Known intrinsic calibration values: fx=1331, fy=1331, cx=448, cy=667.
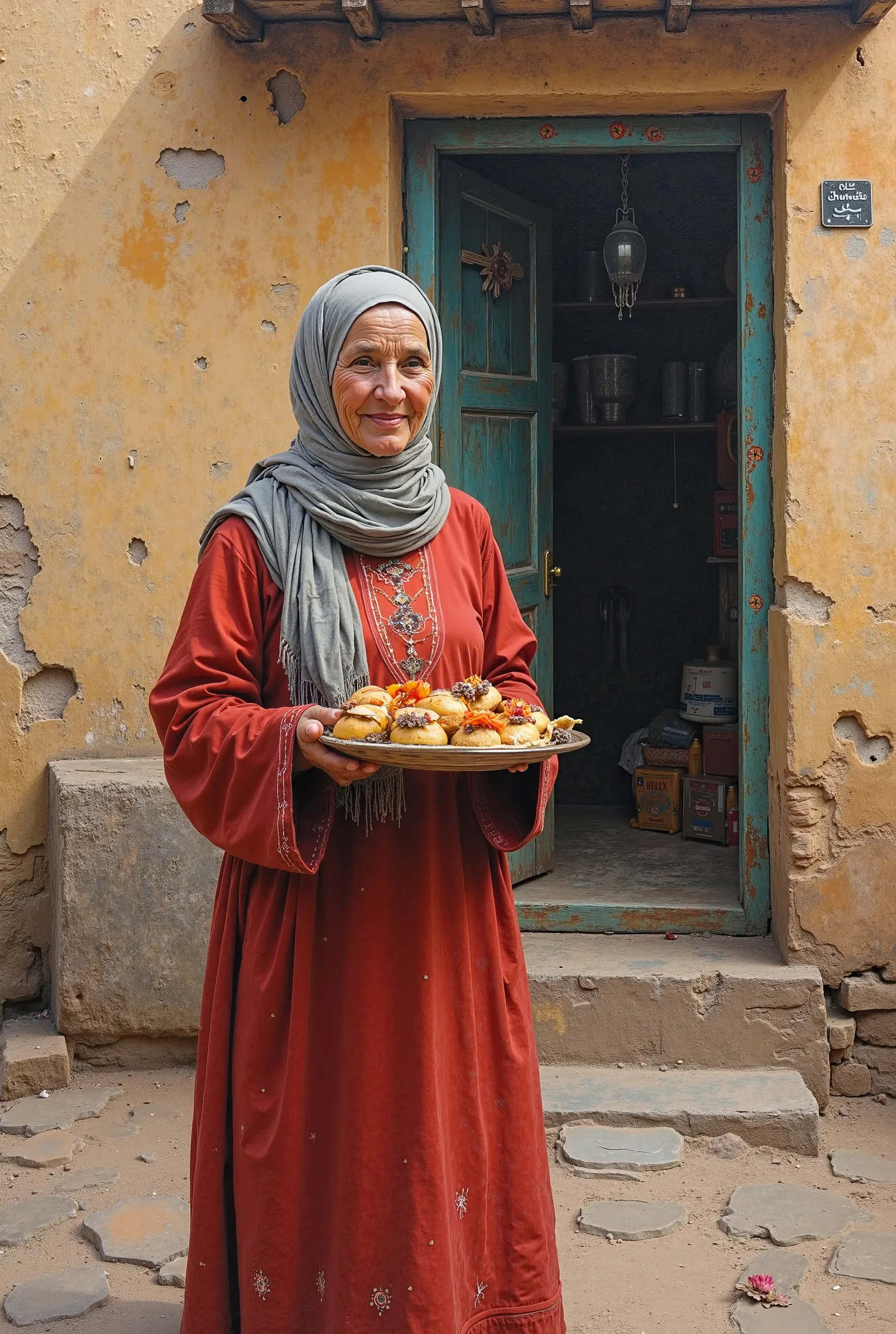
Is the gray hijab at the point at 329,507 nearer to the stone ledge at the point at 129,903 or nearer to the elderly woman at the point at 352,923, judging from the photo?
the elderly woman at the point at 352,923

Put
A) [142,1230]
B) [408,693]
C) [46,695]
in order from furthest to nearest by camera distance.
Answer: [46,695] → [142,1230] → [408,693]

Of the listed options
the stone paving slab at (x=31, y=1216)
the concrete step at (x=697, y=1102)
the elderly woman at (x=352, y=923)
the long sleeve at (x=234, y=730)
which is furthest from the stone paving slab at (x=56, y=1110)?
the long sleeve at (x=234, y=730)

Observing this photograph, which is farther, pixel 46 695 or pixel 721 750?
pixel 721 750

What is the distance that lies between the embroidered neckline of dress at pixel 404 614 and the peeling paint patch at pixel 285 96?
2428 mm

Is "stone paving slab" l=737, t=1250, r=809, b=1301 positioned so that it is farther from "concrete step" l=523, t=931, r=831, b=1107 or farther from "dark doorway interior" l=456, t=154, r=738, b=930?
"dark doorway interior" l=456, t=154, r=738, b=930

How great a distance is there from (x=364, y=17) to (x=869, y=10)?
147 cm

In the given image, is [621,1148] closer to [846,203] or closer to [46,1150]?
[46,1150]

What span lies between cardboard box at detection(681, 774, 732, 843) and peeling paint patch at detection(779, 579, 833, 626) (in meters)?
1.96

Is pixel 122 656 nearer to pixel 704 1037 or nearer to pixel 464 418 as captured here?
pixel 464 418

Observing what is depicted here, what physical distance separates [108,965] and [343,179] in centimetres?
256

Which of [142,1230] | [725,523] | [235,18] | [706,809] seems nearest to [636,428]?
[725,523]

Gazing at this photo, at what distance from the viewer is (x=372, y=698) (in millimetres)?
2061

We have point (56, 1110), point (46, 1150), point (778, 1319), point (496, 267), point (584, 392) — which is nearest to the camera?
point (778, 1319)

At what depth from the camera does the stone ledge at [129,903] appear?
13.4 feet
